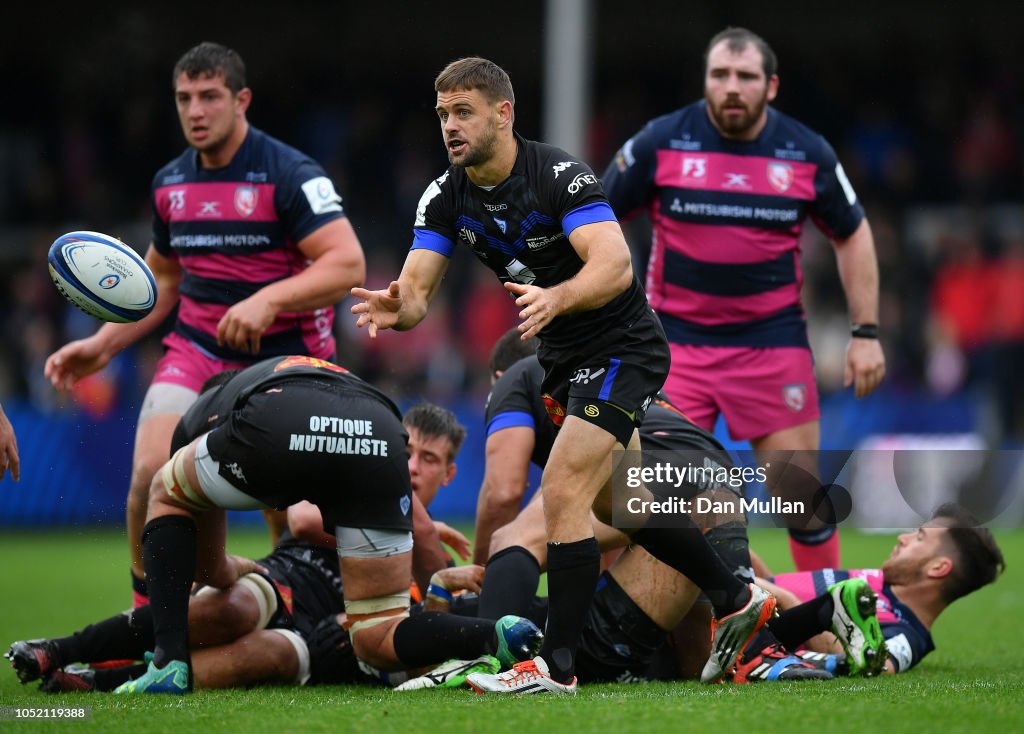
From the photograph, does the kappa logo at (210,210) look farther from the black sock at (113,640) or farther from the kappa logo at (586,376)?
the kappa logo at (586,376)

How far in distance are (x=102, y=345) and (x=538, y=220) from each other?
2.88 m

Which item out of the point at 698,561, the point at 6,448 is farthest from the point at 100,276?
the point at 698,561

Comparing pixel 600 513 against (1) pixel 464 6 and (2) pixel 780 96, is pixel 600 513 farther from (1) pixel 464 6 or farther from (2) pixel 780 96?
(1) pixel 464 6

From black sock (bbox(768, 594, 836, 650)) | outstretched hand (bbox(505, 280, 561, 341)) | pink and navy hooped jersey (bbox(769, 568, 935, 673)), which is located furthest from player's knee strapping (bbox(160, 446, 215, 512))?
pink and navy hooped jersey (bbox(769, 568, 935, 673))

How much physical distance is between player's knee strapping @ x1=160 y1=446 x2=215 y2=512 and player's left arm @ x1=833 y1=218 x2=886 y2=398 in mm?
3422

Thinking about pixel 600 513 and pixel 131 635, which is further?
pixel 131 635

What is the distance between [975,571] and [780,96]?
1209 centimetres

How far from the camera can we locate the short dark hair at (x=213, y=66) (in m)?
6.62

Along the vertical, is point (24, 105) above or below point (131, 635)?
above

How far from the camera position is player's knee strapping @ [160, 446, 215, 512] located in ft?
15.7

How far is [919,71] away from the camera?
670 inches

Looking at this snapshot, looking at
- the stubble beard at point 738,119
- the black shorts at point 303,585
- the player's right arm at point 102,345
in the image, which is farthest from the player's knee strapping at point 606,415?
the player's right arm at point 102,345

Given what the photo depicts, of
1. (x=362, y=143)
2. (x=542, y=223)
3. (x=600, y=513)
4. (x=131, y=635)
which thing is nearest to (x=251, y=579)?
(x=131, y=635)

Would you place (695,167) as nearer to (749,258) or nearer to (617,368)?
(749,258)
